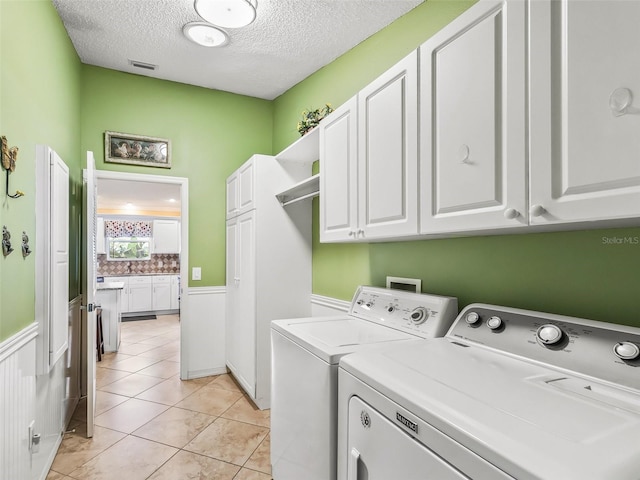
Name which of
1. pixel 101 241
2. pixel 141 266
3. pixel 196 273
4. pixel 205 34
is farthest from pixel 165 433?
pixel 101 241

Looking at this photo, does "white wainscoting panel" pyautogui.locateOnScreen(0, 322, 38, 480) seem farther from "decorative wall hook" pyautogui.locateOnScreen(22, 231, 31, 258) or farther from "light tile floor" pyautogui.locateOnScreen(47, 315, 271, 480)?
"light tile floor" pyautogui.locateOnScreen(47, 315, 271, 480)

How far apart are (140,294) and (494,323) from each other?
7599mm

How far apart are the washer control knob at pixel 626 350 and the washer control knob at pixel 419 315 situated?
0.73 m

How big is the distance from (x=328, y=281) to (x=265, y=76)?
1.99 m

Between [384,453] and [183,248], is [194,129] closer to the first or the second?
[183,248]

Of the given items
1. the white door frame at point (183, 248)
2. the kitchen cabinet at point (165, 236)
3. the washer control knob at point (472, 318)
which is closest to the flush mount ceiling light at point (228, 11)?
the white door frame at point (183, 248)

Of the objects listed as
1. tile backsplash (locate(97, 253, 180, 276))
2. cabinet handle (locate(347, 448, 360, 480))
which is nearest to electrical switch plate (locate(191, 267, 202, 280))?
cabinet handle (locate(347, 448, 360, 480))

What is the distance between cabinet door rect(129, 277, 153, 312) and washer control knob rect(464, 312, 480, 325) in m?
7.42

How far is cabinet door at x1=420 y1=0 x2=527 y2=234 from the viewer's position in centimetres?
105

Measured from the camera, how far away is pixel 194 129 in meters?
3.63

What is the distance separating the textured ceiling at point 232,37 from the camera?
233cm

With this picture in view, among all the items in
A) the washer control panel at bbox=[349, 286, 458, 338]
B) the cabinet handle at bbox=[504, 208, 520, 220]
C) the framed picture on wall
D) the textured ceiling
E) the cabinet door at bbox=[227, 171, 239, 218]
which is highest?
the textured ceiling

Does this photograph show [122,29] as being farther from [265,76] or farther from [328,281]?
[328,281]

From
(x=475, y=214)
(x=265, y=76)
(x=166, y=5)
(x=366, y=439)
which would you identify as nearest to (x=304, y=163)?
(x=265, y=76)
